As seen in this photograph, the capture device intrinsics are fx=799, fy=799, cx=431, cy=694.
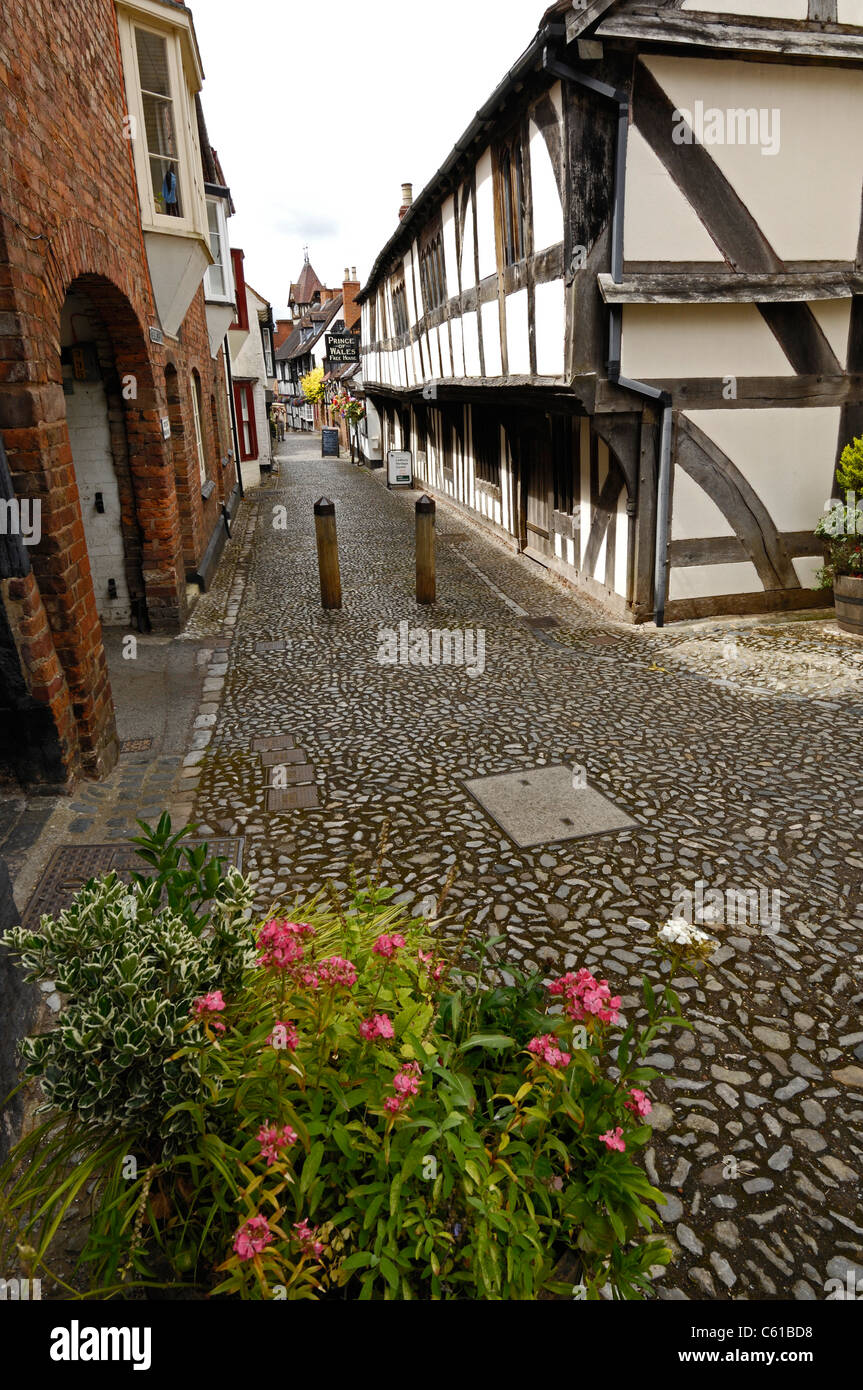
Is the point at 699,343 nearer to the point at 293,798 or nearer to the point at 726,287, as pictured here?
the point at 726,287

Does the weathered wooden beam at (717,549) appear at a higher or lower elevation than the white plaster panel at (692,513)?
lower

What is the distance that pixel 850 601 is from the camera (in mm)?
8234

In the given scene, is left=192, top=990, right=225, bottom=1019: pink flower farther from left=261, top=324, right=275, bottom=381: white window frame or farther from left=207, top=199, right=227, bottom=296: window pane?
left=261, top=324, right=275, bottom=381: white window frame

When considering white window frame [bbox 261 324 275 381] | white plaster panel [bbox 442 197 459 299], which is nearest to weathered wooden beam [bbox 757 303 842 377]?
white plaster panel [bbox 442 197 459 299]

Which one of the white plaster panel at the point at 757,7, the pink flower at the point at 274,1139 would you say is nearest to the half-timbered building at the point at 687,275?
the white plaster panel at the point at 757,7

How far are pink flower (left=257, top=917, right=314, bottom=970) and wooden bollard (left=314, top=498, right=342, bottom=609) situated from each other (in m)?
Answer: 7.78

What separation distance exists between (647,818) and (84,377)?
22.9ft

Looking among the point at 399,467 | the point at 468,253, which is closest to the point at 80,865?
the point at 468,253

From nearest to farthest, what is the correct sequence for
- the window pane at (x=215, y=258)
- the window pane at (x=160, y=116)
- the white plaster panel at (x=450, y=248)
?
the window pane at (x=160, y=116) → the white plaster panel at (x=450, y=248) → the window pane at (x=215, y=258)

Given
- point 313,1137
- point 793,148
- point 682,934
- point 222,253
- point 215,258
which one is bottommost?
point 313,1137

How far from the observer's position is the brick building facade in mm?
4531

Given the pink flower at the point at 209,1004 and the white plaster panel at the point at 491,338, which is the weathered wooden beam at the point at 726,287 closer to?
the white plaster panel at the point at 491,338

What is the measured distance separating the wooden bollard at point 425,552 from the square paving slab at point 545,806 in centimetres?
465

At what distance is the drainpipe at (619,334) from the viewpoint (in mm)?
7133
